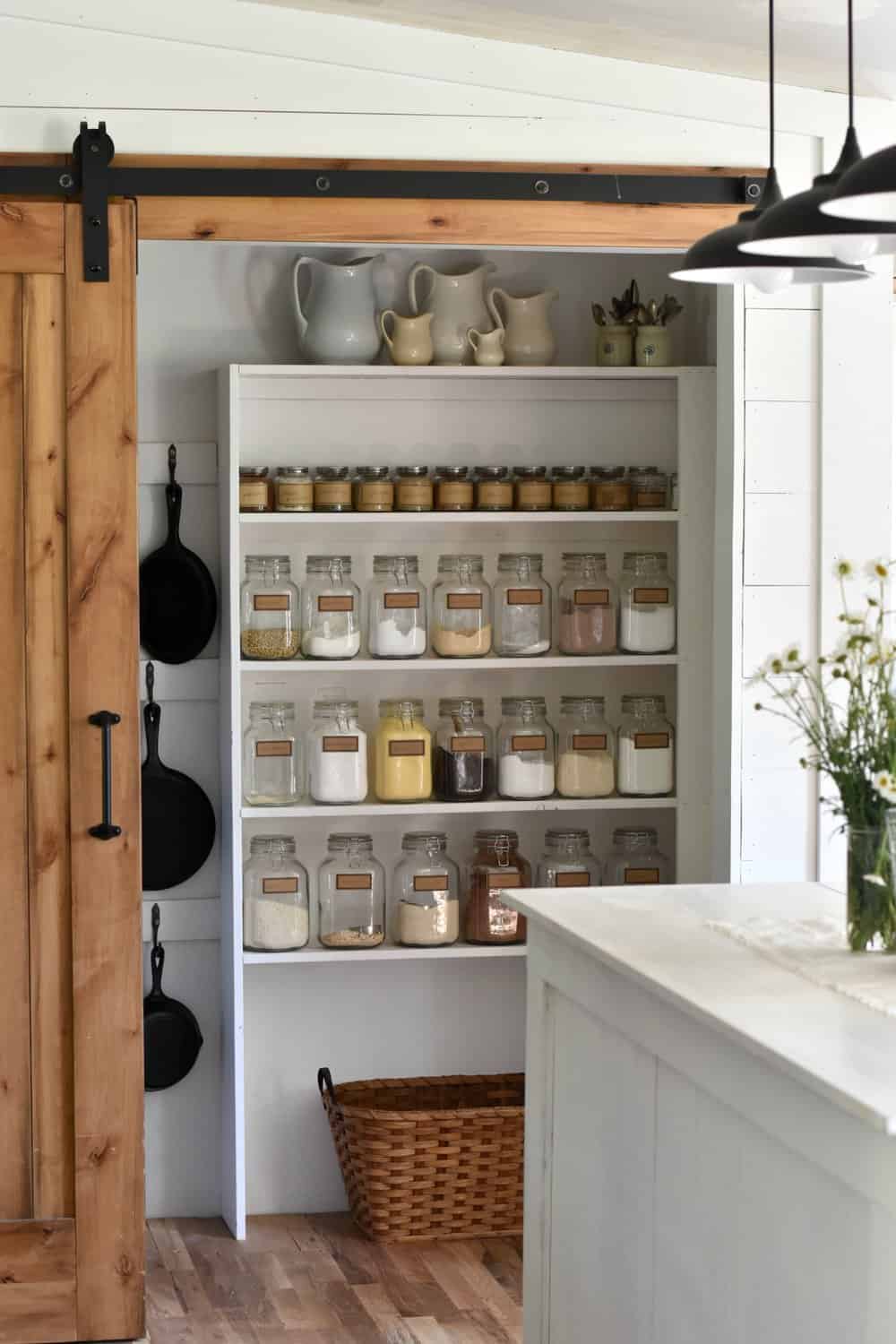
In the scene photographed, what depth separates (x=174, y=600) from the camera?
408 cm

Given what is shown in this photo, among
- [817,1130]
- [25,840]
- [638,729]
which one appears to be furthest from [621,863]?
[817,1130]

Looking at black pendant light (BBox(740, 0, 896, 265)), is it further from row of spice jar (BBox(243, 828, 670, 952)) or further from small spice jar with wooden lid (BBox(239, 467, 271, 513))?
row of spice jar (BBox(243, 828, 670, 952))

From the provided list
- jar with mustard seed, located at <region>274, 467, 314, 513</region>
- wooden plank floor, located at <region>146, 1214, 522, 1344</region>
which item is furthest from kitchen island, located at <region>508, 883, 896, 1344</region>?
jar with mustard seed, located at <region>274, 467, 314, 513</region>

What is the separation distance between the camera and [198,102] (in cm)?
339

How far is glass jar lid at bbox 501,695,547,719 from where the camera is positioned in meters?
4.11

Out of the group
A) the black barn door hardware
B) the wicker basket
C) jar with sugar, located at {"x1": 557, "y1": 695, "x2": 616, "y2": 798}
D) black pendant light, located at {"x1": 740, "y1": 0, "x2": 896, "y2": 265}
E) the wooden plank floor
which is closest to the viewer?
black pendant light, located at {"x1": 740, "y1": 0, "x2": 896, "y2": 265}

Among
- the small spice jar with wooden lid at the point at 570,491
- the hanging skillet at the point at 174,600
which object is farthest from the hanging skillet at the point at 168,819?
the small spice jar with wooden lid at the point at 570,491

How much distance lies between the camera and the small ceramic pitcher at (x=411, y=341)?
4043 mm

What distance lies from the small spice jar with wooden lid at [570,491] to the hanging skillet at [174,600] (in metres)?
0.90

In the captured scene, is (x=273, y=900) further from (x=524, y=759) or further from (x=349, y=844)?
(x=524, y=759)

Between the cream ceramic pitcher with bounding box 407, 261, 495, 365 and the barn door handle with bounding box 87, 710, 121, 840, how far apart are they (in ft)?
4.40

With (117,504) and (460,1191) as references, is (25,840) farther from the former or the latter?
(460,1191)

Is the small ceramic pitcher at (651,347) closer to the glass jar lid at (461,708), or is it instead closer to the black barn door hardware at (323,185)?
the black barn door hardware at (323,185)

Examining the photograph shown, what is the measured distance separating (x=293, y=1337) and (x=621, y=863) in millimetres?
1394
